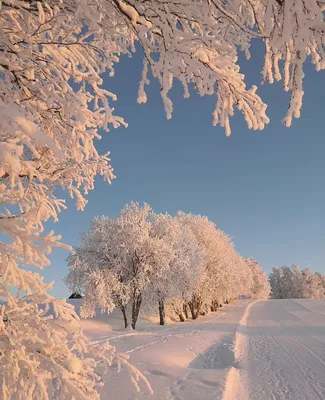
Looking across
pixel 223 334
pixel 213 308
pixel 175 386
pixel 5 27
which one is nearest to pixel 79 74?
pixel 5 27

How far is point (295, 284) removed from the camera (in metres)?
117

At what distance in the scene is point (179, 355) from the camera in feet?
37.3

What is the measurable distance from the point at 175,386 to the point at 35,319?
17.6 ft

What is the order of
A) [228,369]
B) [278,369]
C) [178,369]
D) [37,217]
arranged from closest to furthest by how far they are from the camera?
[37,217], [178,369], [228,369], [278,369]

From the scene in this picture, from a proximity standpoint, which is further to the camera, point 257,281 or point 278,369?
point 257,281

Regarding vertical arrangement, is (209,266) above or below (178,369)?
above

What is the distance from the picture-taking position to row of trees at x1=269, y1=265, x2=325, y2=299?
114250 millimetres

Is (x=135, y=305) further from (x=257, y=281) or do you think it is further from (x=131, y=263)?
(x=257, y=281)

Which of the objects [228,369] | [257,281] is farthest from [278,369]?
[257,281]

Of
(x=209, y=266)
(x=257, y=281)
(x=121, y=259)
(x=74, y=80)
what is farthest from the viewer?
(x=257, y=281)

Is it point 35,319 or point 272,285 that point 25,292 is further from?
point 272,285

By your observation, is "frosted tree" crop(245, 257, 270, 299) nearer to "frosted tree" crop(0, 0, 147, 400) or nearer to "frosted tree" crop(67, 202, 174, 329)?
"frosted tree" crop(67, 202, 174, 329)

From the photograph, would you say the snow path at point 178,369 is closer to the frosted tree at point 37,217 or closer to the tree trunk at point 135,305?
the frosted tree at point 37,217

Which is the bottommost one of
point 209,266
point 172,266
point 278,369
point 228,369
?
point 278,369
